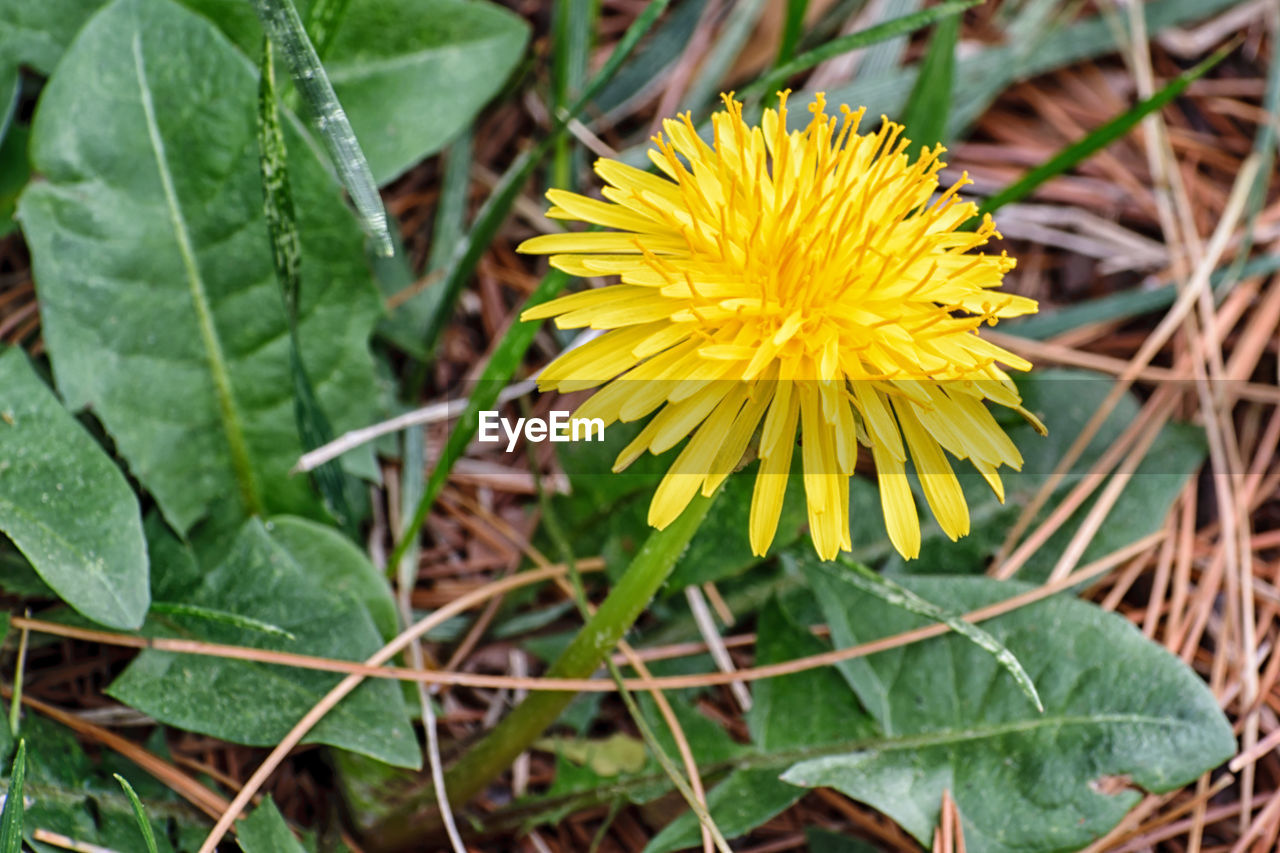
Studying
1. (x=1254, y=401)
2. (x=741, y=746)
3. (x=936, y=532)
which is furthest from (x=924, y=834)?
(x=1254, y=401)

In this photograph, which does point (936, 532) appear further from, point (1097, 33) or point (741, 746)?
point (1097, 33)

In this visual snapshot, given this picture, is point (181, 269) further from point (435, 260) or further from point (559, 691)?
point (559, 691)

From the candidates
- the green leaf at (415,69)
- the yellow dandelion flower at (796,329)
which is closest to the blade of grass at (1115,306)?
the yellow dandelion flower at (796,329)

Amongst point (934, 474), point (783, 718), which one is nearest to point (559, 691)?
point (783, 718)

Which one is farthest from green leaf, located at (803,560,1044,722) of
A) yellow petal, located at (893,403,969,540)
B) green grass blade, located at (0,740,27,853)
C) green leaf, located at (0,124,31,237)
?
green leaf, located at (0,124,31,237)

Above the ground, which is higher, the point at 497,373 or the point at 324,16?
the point at 324,16

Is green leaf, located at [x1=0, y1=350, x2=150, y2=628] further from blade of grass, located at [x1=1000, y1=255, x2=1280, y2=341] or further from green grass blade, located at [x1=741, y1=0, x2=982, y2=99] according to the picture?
blade of grass, located at [x1=1000, y1=255, x2=1280, y2=341]
